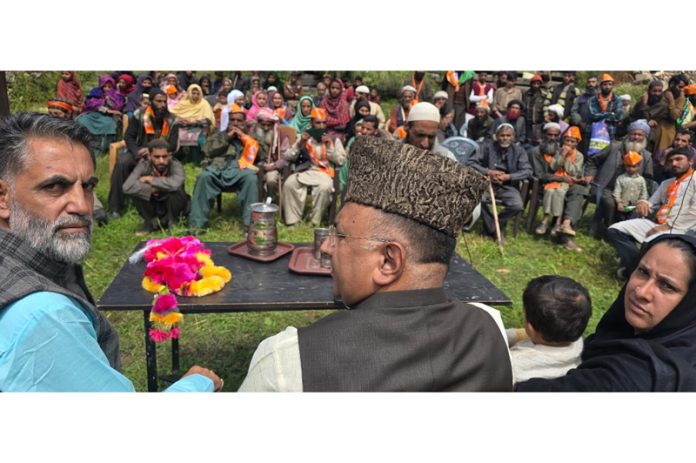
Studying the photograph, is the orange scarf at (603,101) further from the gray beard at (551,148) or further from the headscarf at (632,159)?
the headscarf at (632,159)

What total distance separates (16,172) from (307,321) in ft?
11.0

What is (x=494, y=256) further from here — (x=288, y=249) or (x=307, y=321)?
(x=288, y=249)

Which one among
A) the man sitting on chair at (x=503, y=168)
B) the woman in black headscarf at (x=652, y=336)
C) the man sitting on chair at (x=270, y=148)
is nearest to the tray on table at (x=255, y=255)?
the woman in black headscarf at (x=652, y=336)

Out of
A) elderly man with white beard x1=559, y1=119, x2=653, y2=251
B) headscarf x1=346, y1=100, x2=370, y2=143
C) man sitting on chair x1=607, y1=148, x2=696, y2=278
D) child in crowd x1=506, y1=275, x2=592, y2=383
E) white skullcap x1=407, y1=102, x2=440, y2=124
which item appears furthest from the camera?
headscarf x1=346, y1=100, x2=370, y2=143

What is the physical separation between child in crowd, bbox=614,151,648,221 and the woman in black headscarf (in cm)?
515

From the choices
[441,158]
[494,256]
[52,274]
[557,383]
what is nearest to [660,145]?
[494,256]

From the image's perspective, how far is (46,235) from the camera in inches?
70.4

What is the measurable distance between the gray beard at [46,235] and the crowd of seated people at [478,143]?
431 cm

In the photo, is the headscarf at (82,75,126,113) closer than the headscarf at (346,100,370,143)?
No

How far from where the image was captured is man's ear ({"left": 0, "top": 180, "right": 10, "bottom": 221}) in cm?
179

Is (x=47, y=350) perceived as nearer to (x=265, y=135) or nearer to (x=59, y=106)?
(x=59, y=106)

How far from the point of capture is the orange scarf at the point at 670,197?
5.93m

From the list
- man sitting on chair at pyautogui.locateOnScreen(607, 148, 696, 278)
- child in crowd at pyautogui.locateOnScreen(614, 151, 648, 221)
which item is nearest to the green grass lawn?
man sitting on chair at pyautogui.locateOnScreen(607, 148, 696, 278)

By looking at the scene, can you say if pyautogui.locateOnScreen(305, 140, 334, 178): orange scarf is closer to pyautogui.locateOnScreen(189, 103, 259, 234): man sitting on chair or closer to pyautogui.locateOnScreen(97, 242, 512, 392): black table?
pyautogui.locateOnScreen(189, 103, 259, 234): man sitting on chair
